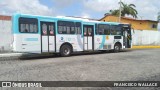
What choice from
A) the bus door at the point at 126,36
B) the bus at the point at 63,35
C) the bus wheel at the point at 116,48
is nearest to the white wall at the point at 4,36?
the bus at the point at 63,35

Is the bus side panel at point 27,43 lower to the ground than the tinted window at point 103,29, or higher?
lower

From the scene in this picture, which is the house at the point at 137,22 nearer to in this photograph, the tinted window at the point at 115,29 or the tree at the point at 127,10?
the tree at the point at 127,10

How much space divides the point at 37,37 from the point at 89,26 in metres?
5.45

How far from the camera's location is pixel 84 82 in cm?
962

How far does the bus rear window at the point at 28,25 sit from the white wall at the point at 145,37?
73.0 ft

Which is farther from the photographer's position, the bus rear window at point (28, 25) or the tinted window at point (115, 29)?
the tinted window at point (115, 29)

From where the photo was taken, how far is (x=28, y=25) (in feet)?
59.2

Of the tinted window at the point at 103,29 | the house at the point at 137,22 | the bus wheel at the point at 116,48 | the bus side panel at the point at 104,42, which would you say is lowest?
the bus wheel at the point at 116,48

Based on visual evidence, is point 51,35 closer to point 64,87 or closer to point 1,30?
point 1,30

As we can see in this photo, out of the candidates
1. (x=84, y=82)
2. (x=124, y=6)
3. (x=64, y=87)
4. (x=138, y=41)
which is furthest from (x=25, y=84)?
(x=124, y=6)

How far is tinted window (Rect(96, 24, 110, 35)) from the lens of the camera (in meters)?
23.1

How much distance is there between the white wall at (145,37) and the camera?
1513 inches

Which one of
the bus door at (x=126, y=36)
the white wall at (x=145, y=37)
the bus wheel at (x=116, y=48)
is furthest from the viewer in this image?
the white wall at (x=145, y=37)

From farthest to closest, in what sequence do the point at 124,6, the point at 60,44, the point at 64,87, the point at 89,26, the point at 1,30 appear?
1. the point at 124,6
2. the point at 1,30
3. the point at 89,26
4. the point at 60,44
5. the point at 64,87
